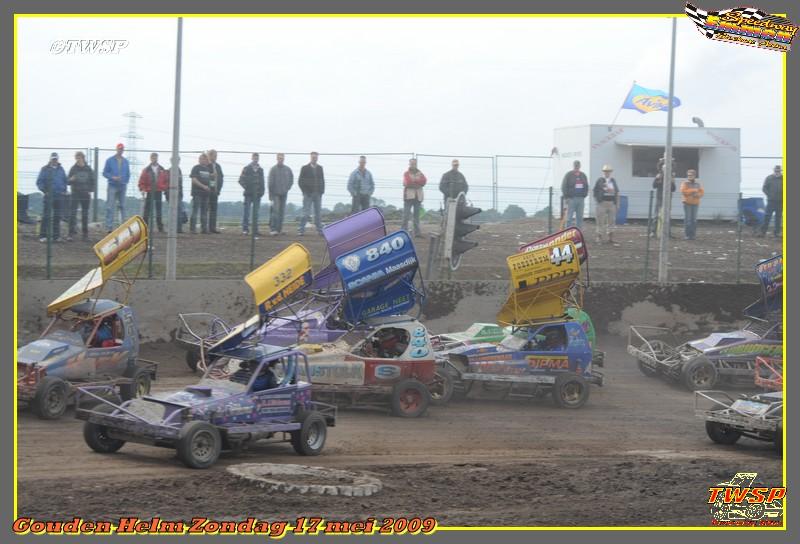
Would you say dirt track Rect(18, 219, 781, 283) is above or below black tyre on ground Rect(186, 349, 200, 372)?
above

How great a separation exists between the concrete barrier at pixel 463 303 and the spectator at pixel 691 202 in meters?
3.62

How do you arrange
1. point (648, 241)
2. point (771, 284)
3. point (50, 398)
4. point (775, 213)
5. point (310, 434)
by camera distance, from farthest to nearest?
point (775, 213) → point (648, 241) → point (771, 284) → point (50, 398) → point (310, 434)

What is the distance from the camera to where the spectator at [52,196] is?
2152 cm

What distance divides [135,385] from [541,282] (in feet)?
24.8

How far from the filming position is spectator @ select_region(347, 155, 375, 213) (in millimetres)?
24359

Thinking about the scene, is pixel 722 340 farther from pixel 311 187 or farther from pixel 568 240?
pixel 311 187

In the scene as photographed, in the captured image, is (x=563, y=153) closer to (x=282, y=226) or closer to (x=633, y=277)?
(x=633, y=277)

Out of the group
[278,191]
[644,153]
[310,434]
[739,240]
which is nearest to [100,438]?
[310,434]

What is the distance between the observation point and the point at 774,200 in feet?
91.6

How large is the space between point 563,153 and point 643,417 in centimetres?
1784

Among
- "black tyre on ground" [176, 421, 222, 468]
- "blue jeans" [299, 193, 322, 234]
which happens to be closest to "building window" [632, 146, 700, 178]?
"blue jeans" [299, 193, 322, 234]

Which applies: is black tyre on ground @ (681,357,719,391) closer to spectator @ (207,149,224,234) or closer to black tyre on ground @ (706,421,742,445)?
black tyre on ground @ (706,421,742,445)

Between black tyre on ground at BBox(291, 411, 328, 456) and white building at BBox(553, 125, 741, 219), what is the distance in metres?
20.3

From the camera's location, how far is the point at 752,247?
89.7 feet
